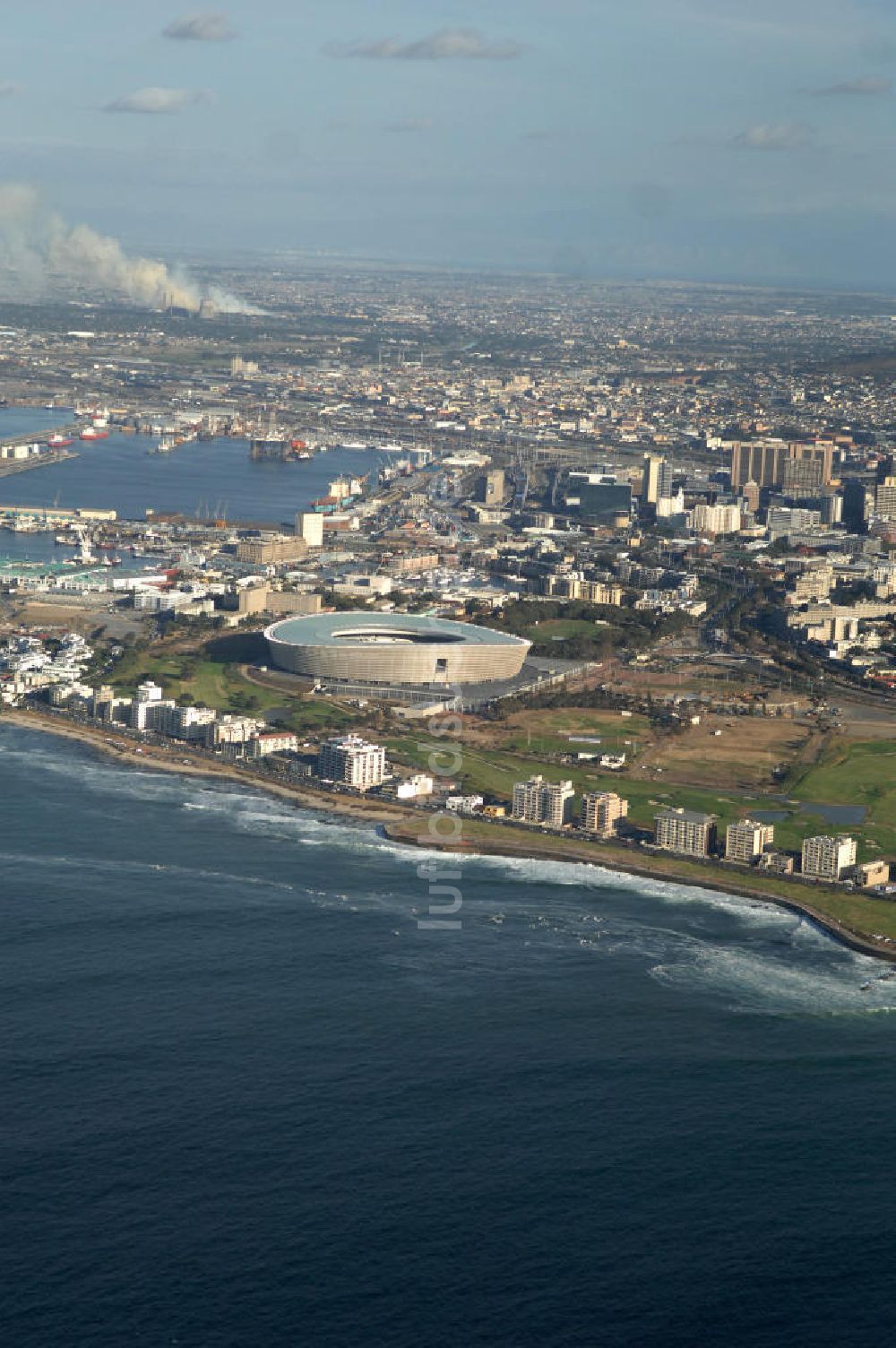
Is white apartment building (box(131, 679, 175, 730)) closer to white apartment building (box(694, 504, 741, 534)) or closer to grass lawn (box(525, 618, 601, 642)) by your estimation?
grass lawn (box(525, 618, 601, 642))

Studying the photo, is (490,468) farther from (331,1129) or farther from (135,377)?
(331,1129)

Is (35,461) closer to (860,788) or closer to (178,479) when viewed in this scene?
(178,479)

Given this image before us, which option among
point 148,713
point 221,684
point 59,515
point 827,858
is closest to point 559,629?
point 221,684

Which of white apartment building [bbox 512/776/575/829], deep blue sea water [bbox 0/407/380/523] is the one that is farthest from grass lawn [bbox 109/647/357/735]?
deep blue sea water [bbox 0/407/380/523]

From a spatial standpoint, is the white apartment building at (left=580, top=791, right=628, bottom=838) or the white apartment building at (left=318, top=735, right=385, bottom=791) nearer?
the white apartment building at (left=580, top=791, right=628, bottom=838)

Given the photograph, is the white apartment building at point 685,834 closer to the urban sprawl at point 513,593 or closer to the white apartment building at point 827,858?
the urban sprawl at point 513,593
